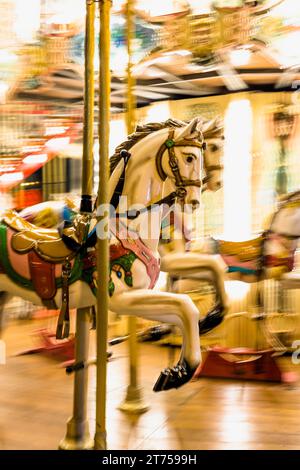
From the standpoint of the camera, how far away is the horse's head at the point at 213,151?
306 cm

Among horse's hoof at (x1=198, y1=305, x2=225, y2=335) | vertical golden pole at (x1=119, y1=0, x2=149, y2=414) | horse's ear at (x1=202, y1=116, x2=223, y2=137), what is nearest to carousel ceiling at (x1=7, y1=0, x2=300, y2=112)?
vertical golden pole at (x1=119, y1=0, x2=149, y2=414)

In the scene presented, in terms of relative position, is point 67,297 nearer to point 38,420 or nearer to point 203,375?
point 38,420

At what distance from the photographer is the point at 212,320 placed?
290 cm

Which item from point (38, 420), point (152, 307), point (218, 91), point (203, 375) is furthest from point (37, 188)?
point (152, 307)

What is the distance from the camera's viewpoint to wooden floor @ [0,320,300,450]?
2754 millimetres

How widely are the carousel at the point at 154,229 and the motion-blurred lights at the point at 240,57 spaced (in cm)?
3

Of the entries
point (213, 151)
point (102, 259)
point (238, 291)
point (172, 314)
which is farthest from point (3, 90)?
point (172, 314)

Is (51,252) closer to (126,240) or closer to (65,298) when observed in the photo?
(65,298)

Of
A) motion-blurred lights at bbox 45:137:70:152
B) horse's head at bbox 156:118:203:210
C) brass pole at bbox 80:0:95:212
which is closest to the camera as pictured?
brass pole at bbox 80:0:95:212

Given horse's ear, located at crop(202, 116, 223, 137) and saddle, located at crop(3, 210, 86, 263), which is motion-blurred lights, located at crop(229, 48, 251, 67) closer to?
horse's ear, located at crop(202, 116, 223, 137)

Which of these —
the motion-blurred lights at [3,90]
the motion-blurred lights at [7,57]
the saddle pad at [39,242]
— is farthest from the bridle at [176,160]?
the motion-blurred lights at [3,90]

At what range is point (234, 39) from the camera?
343cm

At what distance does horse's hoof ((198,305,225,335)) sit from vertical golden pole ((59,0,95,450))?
0.62 m

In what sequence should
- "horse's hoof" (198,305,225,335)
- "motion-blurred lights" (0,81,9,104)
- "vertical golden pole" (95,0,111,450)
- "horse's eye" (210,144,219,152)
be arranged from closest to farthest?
1. "vertical golden pole" (95,0,111,450)
2. "horse's hoof" (198,305,225,335)
3. "horse's eye" (210,144,219,152)
4. "motion-blurred lights" (0,81,9,104)
